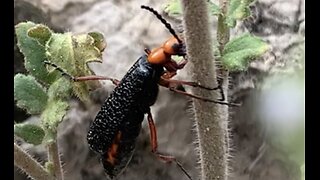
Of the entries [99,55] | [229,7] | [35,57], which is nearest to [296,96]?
[229,7]

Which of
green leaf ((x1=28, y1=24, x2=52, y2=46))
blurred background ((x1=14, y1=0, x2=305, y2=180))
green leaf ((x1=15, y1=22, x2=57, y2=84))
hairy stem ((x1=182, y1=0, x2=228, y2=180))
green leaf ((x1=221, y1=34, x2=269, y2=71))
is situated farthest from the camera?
blurred background ((x1=14, y1=0, x2=305, y2=180))

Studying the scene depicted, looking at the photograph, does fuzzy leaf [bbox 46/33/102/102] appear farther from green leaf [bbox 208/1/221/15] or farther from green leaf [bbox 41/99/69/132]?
green leaf [bbox 208/1/221/15]

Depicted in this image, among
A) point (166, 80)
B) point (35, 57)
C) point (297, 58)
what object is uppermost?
point (35, 57)

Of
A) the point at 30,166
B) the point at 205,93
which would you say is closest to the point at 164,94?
the point at 30,166

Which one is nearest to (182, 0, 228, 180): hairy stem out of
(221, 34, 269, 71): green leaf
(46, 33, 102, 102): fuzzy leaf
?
(221, 34, 269, 71): green leaf

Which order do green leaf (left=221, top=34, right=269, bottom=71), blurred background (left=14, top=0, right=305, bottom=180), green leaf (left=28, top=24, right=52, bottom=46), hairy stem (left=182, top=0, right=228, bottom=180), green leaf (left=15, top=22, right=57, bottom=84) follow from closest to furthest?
hairy stem (left=182, top=0, right=228, bottom=180) → green leaf (left=221, top=34, right=269, bottom=71) → green leaf (left=28, top=24, right=52, bottom=46) → green leaf (left=15, top=22, right=57, bottom=84) → blurred background (left=14, top=0, right=305, bottom=180)

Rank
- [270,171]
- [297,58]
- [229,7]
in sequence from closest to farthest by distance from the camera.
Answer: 1. [229,7]
2. [297,58]
3. [270,171]
